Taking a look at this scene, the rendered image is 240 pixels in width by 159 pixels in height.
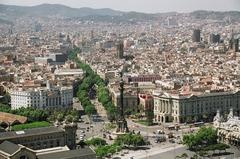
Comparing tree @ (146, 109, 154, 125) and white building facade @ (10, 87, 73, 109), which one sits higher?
white building facade @ (10, 87, 73, 109)

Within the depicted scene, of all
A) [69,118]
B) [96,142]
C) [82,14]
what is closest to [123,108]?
[69,118]

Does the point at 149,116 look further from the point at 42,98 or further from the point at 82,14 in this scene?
the point at 82,14

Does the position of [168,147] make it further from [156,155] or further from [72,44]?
[72,44]

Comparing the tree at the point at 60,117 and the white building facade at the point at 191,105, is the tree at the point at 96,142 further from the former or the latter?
the white building facade at the point at 191,105

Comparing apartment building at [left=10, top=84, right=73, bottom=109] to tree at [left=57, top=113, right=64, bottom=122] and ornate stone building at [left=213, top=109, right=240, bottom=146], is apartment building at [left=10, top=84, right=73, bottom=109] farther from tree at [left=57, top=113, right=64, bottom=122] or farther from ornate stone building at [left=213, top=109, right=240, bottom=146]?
ornate stone building at [left=213, top=109, right=240, bottom=146]

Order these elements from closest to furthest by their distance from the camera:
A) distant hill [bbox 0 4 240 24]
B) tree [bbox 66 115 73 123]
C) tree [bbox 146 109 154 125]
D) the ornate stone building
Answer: the ornate stone building
tree [bbox 66 115 73 123]
tree [bbox 146 109 154 125]
distant hill [bbox 0 4 240 24]

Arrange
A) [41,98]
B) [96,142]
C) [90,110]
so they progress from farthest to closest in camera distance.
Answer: [41,98]
[90,110]
[96,142]

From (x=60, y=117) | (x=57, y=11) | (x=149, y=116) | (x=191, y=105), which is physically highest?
(x=57, y=11)

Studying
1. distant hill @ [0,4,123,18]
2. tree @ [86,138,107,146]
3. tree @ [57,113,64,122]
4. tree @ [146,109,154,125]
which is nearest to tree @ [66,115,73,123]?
tree @ [57,113,64,122]

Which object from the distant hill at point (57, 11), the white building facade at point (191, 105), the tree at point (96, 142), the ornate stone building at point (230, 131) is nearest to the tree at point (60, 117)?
the white building facade at point (191, 105)
